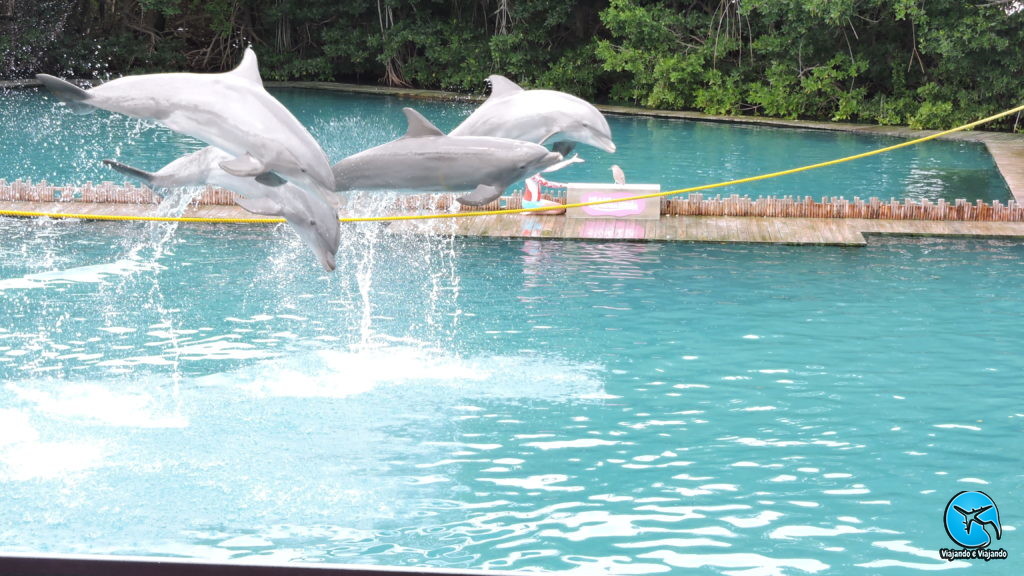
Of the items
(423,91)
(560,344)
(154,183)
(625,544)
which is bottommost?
(625,544)

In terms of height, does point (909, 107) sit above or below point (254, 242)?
above

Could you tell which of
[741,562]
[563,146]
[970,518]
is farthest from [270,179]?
[970,518]

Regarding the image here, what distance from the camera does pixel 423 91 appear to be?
105ft

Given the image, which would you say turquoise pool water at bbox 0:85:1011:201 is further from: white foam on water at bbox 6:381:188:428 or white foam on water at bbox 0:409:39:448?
white foam on water at bbox 0:409:39:448

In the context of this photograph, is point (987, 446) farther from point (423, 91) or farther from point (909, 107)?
point (423, 91)

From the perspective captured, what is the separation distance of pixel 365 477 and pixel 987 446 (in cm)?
429

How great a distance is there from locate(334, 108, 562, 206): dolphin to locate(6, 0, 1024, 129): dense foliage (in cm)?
2105

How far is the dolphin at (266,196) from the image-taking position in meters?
5.21

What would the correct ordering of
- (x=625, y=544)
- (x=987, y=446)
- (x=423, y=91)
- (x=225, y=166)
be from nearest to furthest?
(x=225, y=166), (x=625, y=544), (x=987, y=446), (x=423, y=91)

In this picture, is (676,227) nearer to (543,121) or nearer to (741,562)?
(741,562)

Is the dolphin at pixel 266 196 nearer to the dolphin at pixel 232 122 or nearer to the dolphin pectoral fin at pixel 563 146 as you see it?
the dolphin at pixel 232 122

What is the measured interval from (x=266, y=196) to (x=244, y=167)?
43 centimetres

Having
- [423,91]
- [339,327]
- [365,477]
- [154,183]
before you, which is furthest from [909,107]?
[154,183]

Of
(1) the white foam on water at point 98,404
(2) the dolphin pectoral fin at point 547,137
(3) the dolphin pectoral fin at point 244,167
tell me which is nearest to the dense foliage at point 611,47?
(1) the white foam on water at point 98,404
